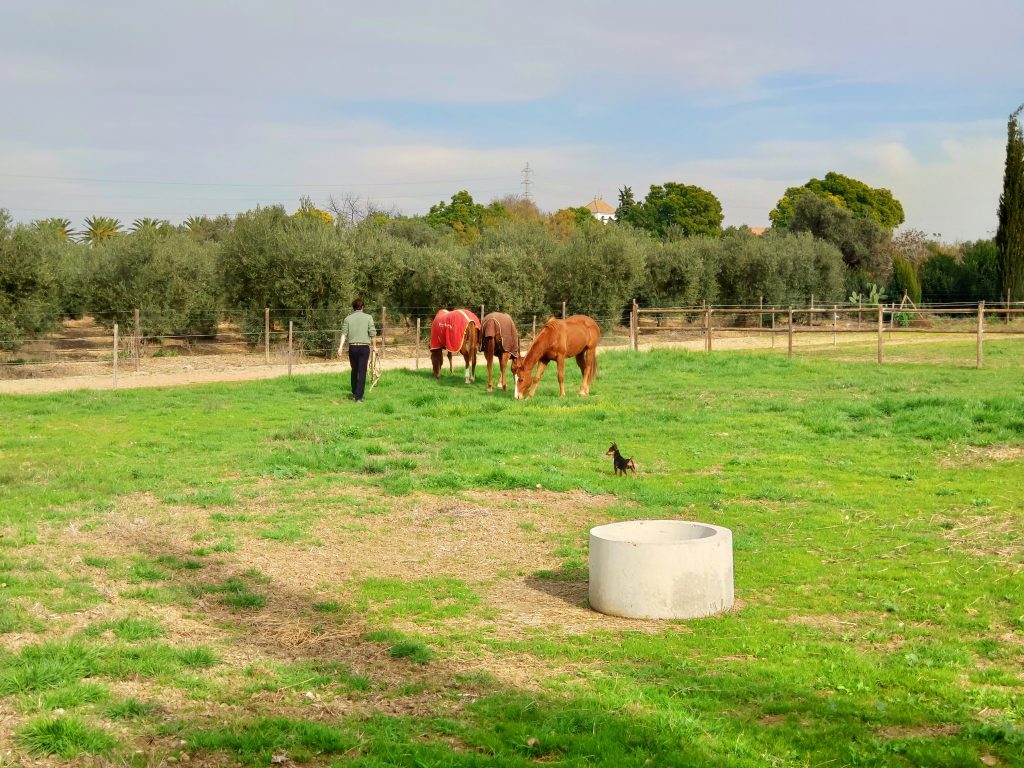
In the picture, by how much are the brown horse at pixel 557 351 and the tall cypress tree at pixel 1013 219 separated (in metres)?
30.9

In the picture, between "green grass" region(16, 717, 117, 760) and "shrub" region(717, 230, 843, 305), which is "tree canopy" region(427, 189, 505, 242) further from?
"green grass" region(16, 717, 117, 760)

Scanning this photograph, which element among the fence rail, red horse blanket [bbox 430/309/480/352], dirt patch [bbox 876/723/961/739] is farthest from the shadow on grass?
the fence rail

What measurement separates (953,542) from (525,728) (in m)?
4.62

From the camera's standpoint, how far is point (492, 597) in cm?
629

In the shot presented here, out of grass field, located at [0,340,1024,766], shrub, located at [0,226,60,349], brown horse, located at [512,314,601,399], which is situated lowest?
grass field, located at [0,340,1024,766]

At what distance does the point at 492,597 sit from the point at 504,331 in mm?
12664

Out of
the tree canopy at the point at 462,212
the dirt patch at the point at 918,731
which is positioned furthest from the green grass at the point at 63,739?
the tree canopy at the point at 462,212

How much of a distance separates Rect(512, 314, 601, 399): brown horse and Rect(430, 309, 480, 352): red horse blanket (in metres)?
2.68

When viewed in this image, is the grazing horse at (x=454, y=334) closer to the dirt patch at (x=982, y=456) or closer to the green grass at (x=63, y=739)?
the dirt patch at (x=982, y=456)

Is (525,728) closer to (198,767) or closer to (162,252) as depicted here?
(198,767)

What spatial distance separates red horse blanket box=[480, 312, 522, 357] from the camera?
18.6m

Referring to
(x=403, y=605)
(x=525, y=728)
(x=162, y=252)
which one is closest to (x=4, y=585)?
(x=403, y=605)

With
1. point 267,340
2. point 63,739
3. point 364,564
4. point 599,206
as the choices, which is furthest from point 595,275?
point 599,206

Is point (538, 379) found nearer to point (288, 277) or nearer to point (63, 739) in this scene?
point (288, 277)
